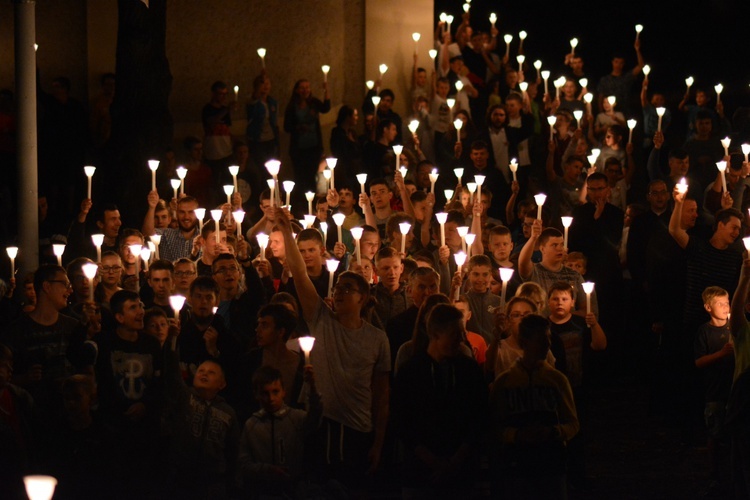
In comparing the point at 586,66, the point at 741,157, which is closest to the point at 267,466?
the point at 741,157

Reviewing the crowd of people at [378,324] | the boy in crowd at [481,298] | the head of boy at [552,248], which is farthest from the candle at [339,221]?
the head of boy at [552,248]

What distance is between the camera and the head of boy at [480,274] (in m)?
9.78

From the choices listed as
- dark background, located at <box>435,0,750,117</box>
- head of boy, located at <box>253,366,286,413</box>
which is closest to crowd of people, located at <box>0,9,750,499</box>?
head of boy, located at <box>253,366,286,413</box>

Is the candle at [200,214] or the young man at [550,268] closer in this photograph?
the young man at [550,268]

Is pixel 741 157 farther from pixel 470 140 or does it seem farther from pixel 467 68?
pixel 467 68

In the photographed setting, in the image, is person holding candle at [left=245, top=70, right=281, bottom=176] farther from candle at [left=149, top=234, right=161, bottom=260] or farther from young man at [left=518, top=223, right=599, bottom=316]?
young man at [left=518, top=223, right=599, bottom=316]

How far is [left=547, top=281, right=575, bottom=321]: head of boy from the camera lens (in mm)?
9312

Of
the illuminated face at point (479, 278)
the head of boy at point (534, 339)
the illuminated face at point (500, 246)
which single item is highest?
the illuminated face at point (500, 246)

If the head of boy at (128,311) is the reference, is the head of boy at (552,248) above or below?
above

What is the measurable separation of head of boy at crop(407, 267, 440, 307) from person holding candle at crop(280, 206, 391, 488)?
82 cm

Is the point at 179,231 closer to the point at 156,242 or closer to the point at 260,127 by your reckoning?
the point at 156,242

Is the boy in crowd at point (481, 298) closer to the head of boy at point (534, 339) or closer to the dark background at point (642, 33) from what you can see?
the head of boy at point (534, 339)

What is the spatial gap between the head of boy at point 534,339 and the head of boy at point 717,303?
105 inches

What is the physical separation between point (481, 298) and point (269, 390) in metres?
2.79
